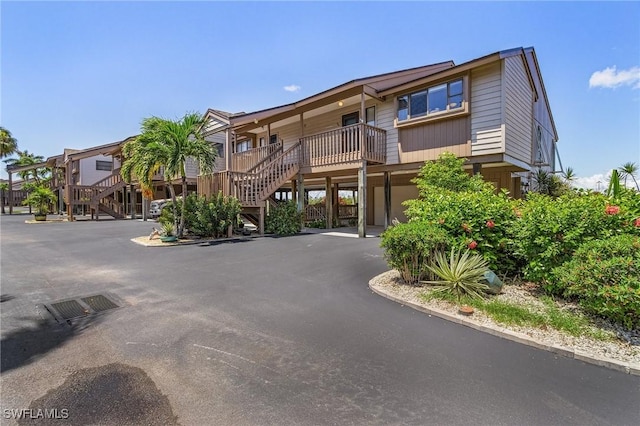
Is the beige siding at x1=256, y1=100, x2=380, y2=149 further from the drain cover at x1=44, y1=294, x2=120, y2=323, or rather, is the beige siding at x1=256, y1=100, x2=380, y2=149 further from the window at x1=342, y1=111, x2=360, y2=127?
the drain cover at x1=44, y1=294, x2=120, y2=323

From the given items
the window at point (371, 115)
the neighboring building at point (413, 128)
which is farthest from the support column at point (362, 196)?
the window at point (371, 115)

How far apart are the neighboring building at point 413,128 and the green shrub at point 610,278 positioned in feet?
22.9

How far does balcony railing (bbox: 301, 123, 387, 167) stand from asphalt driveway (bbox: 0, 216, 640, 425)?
A: 296 inches

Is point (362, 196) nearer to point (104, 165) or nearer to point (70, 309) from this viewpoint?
point (70, 309)

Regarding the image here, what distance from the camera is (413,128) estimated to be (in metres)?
11.9

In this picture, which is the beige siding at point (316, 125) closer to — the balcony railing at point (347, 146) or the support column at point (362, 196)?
the balcony railing at point (347, 146)

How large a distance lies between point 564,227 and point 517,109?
27.5 ft

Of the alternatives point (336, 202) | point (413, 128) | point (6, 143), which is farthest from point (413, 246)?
point (6, 143)

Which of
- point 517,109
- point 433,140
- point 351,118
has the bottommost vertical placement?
point 433,140

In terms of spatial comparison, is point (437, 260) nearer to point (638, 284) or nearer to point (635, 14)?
point (638, 284)

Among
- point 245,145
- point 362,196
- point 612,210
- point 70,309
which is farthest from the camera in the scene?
point 245,145

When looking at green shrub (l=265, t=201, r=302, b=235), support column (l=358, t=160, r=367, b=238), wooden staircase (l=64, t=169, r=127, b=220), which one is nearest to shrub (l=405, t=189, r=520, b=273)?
support column (l=358, t=160, r=367, b=238)

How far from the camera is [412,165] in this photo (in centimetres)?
1219

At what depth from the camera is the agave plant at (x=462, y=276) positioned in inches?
187
